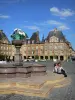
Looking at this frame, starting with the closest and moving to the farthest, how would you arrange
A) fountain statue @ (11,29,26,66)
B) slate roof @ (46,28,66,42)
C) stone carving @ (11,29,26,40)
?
fountain statue @ (11,29,26,66)
stone carving @ (11,29,26,40)
slate roof @ (46,28,66,42)

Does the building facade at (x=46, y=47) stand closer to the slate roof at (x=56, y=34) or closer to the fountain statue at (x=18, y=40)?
the slate roof at (x=56, y=34)

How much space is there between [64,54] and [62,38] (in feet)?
24.4

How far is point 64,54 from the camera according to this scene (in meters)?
112

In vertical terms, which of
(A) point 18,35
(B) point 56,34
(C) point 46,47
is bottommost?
(A) point 18,35

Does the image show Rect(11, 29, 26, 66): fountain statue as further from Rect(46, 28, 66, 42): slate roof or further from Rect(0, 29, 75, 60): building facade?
Rect(46, 28, 66, 42): slate roof

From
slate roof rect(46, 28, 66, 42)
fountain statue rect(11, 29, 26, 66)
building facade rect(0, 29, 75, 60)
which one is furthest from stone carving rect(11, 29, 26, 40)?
slate roof rect(46, 28, 66, 42)

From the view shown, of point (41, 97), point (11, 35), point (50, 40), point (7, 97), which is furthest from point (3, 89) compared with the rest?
→ point (50, 40)

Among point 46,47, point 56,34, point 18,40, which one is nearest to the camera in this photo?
point 18,40

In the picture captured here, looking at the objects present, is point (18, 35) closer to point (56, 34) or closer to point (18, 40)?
point (18, 40)


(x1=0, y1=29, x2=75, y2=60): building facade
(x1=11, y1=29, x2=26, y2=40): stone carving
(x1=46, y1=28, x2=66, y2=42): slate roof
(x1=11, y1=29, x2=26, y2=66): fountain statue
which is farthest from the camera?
(x1=46, y1=28, x2=66, y2=42): slate roof

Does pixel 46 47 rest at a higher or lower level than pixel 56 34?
lower

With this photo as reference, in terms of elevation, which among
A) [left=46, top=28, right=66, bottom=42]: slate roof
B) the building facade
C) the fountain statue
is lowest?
the fountain statue

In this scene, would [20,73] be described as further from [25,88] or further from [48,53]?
[48,53]

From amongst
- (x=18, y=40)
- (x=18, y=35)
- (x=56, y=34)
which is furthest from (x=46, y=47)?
(x=18, y=40)
